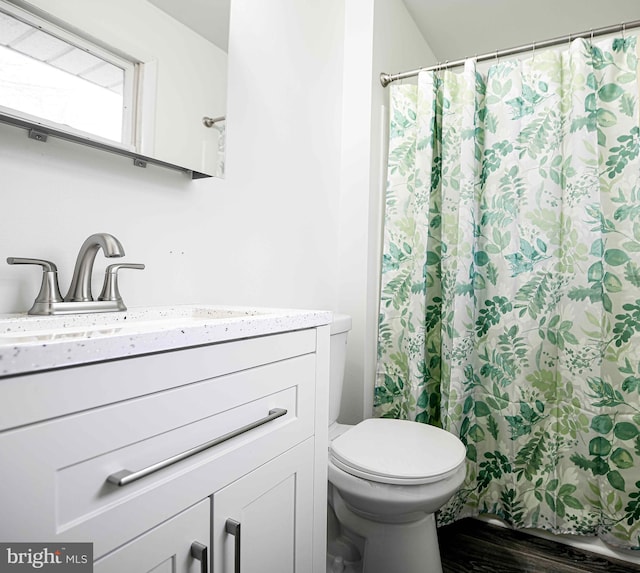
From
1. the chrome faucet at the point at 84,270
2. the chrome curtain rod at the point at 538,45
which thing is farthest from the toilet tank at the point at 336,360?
the chrome curtain rod at the point at 538,45

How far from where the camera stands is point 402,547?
126cm

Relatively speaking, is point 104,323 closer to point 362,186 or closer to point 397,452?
point 397,452

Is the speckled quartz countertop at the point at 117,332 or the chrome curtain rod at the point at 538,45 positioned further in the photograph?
the chrome curtain rod at the point at 538,45

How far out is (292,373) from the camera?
2.76 ft

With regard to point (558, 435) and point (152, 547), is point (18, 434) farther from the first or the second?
point (558, 435)

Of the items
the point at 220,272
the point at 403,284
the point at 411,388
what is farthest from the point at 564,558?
the point at 220,272

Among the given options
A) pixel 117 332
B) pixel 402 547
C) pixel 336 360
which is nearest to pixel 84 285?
pixel 117 332

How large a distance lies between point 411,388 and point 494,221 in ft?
2.53

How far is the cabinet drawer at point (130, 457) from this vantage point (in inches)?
17.0

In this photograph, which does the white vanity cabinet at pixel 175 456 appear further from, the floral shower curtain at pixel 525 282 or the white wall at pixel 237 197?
the floral shower curtain at pixel 525 282

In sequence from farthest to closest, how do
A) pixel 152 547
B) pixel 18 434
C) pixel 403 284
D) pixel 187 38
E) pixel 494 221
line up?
pixel 403 284 → pixel 494 221 → pixel 187 38 → pixel 152 547 → pixel 18 434

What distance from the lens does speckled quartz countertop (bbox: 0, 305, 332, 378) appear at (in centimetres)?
44

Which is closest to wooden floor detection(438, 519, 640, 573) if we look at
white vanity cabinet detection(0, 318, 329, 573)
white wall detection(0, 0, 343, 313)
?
white vanity cabinet detection(0, 318, 329, 573)

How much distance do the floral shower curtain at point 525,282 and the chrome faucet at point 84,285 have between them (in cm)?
122
